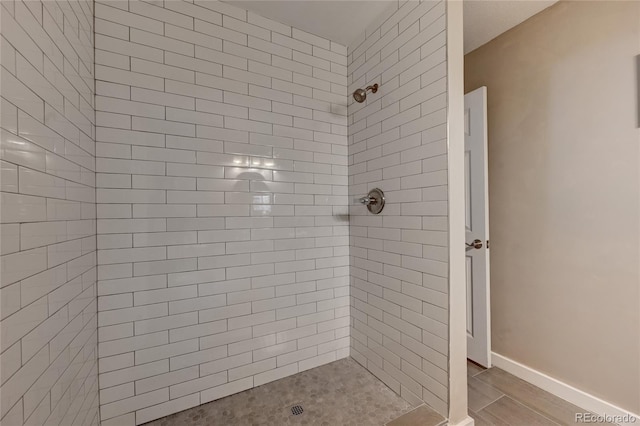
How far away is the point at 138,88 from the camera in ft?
4.31

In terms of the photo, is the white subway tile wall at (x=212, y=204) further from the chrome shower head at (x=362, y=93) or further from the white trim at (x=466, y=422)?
the white trim at (x=466, y=422)

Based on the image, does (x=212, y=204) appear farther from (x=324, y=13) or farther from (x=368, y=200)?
(x=324, y=13)

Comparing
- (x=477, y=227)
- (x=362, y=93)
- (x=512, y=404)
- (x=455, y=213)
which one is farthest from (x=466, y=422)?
(x=362, y=93)

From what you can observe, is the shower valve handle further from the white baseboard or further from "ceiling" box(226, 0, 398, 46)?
the white baseboard

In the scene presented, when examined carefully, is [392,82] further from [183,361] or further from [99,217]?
[183,361]

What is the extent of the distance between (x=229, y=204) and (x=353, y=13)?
1.39m

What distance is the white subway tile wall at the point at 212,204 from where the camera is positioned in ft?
4.17

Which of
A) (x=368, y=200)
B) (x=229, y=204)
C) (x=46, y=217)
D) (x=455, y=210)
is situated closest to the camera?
(x=46, y=217)

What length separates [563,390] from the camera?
1526 millimetres

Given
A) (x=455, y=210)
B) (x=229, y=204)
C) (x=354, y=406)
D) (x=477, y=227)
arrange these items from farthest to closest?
(x=477, y=227), (x=229, y=204), (x=354, y=406), (x=455, y=210)

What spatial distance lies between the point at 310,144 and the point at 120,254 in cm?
123

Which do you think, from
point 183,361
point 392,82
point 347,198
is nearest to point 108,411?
point 183,361

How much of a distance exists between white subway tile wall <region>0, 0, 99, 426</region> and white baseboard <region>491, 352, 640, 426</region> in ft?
7.73


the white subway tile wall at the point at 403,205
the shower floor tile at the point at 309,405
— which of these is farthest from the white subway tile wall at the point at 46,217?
the white subway tile wall at the point at 403,205
